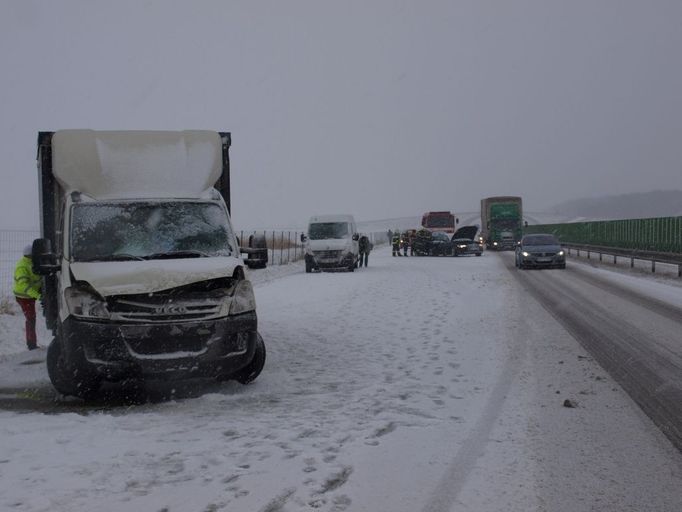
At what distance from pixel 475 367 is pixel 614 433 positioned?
9.27 feet

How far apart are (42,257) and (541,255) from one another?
22821 millimetres

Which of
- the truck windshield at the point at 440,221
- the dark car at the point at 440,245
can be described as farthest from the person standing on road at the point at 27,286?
the truck windshield at the point at 440,221

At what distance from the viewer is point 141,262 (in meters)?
6.87

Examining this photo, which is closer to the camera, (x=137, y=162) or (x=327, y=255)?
(x=137, y=162)

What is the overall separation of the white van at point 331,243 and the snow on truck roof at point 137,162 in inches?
706

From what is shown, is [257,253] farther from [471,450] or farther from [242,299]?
[471,450]

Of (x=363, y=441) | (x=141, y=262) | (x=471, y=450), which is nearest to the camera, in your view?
(x=471, y=450)

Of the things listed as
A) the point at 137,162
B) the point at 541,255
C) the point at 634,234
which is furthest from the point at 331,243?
the point at 137,162

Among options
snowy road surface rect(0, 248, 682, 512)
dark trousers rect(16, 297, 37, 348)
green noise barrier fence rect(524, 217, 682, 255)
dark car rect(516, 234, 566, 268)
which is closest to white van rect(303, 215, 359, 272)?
dark car rect(516, 234, 566, 268)

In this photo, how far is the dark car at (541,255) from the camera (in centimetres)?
2678

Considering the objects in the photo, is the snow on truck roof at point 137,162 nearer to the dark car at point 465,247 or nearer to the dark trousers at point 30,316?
the dark trousers at point 30,316

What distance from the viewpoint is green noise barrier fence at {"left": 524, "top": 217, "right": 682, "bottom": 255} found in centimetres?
2495

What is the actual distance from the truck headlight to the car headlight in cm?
124

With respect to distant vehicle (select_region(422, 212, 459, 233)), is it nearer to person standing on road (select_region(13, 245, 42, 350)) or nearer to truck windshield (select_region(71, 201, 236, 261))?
person standing on road (select_region(13, 245, 42, 350))
